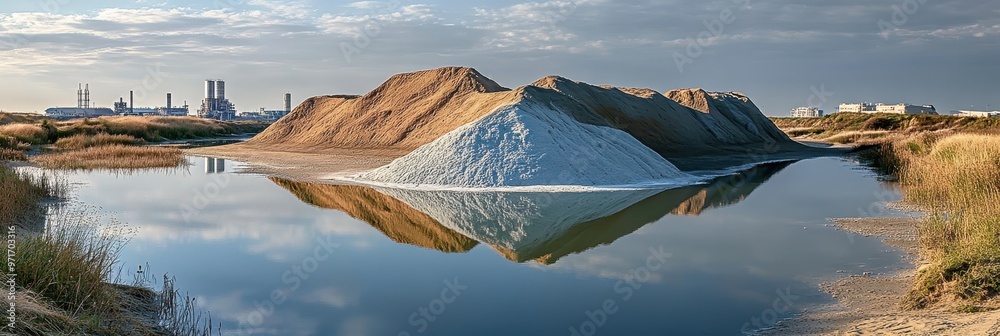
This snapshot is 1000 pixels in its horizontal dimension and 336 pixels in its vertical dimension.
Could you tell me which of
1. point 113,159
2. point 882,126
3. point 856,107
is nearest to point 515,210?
point 113,159

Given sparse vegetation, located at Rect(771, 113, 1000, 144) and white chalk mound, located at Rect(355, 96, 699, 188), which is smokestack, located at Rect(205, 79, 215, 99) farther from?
white chalk mound, located at Rect(355, 96, 699, 188)

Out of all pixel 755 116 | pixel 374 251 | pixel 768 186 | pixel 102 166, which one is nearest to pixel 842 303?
pixel 374 251

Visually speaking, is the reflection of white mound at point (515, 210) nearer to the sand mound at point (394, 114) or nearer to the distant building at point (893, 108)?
the sand mound at point (394, 114)

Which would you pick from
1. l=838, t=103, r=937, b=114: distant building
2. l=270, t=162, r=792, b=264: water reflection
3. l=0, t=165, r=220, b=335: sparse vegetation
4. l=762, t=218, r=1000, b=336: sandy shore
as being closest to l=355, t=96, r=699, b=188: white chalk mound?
l=270, t=162, r=792, b=264: water reflection

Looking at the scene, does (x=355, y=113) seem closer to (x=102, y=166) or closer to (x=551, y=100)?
(x=551, y=100)

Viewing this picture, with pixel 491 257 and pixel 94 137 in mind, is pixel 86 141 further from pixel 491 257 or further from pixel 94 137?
pixel 491 257
